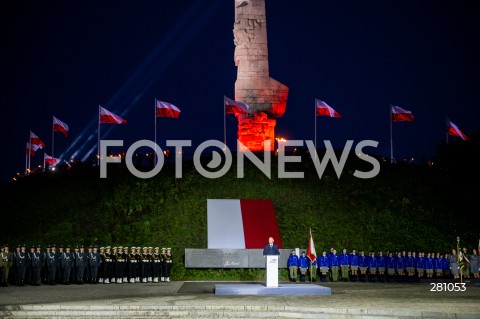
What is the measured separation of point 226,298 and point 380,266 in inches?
431

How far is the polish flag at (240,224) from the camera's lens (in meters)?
29.4

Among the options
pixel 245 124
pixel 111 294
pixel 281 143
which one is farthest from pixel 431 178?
pixel 111 294

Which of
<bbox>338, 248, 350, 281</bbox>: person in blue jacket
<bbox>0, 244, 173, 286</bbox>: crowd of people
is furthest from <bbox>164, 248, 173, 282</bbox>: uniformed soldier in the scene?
<bbox>338, 248, 350, 281</bbox>: person in blue jacket

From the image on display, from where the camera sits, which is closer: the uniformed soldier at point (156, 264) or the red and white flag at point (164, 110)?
the uniformed soldier at point (156, 264)

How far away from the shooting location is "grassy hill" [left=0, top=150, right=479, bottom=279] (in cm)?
3052

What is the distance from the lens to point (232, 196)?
34.5m

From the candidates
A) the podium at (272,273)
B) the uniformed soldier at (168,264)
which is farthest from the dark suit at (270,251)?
the uniformed soldier at (168,264)

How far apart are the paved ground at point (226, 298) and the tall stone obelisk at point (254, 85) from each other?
2132 cm

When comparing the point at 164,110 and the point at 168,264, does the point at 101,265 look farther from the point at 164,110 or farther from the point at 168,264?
the point at 164,110

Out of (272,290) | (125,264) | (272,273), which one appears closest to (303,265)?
(272,273)

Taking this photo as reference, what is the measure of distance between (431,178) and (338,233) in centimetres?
1121

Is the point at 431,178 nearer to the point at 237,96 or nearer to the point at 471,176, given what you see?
the point at 471,176

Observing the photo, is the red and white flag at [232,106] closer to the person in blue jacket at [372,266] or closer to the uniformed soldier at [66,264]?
the person in blue jacket at [372,266]

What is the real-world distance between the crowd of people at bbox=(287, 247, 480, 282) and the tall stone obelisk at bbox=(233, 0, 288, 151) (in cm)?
1713
